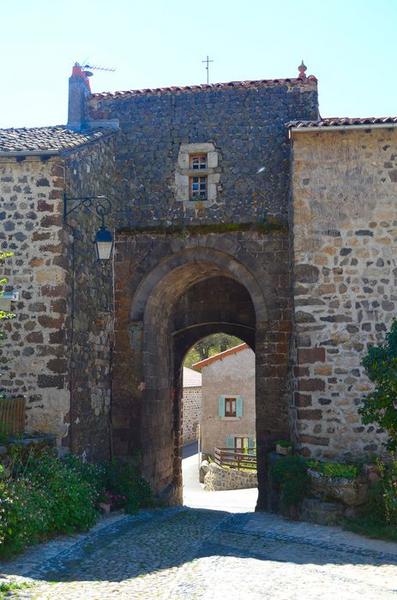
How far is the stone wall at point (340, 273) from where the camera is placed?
1009cm

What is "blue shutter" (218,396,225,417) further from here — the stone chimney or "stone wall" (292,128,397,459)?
"stone wall" (292,128,397,459)

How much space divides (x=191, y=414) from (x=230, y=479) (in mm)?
13098

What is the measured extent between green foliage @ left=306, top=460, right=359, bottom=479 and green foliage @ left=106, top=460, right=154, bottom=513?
2903mm

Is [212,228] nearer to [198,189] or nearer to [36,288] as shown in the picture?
[198,189]

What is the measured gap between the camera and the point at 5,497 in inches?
277

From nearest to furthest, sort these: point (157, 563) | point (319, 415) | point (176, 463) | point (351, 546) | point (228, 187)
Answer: point (157, 563)
point (351, 546)
point (319, 415)
point (228, 187)
point (176, 463)

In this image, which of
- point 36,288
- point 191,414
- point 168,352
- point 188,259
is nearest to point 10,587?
point 36,288

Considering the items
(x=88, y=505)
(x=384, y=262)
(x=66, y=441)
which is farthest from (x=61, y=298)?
(x=384, y=262)

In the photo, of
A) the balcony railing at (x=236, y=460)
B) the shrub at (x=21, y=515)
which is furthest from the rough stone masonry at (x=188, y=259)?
the balcony railing at (x=236, y=460)

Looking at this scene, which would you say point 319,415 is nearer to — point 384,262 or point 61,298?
point 384,262

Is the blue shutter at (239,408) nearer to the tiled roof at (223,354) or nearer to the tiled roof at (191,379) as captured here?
the tiled roof at (223,354)

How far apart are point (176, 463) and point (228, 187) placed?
6387 mm

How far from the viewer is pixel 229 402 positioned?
2722 centimetres

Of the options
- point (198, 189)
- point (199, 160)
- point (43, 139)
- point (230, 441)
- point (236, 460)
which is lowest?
point (236, 460)
